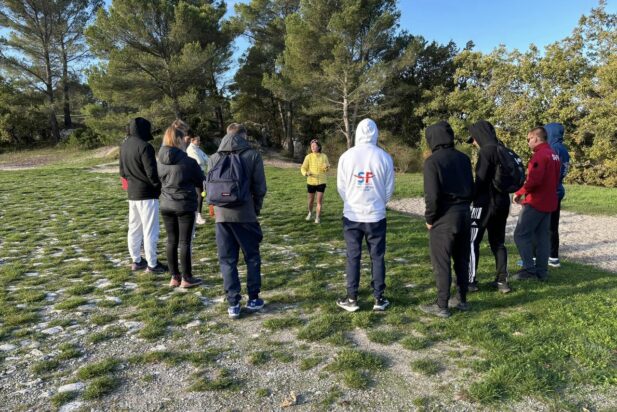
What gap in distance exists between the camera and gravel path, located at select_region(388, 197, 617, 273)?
750cm

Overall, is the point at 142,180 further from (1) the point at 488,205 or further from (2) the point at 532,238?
(2) the point at 532,238

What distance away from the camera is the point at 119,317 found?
4.54 m

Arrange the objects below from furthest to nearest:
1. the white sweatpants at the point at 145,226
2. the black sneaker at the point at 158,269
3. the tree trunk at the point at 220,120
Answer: the tree trunk at the point at 220,120 → the black sneaker at the point at 158,269 → the white sweatpants at the point at 145,226

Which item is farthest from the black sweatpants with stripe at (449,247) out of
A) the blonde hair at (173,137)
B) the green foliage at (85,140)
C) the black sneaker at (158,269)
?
the green foliage at (85,140)

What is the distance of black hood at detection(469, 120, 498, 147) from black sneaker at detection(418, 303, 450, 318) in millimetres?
1972

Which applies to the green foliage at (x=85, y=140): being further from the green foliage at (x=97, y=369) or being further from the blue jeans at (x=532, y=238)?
the blue jeans at (x=532, y=238)

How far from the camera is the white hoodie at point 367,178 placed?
4.46m

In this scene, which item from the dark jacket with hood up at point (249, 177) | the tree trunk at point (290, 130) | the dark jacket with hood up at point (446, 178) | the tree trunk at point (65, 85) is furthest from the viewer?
the tree trunk at point (65, 85)

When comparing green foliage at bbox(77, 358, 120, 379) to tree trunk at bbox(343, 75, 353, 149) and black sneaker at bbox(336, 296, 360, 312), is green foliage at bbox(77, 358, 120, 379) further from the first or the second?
tree trunk at bbox(343, 75, 353, 149)

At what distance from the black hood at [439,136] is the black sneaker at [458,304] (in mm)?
1725

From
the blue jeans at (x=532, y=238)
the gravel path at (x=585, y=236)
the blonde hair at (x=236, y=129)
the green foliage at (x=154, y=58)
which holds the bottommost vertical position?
the gravel path at (x=585, y=236)

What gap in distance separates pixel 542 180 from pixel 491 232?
1.00 metres

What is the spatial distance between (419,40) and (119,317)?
1166 inches

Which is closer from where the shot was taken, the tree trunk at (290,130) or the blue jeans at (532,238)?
the blue jeans at (532,238)
